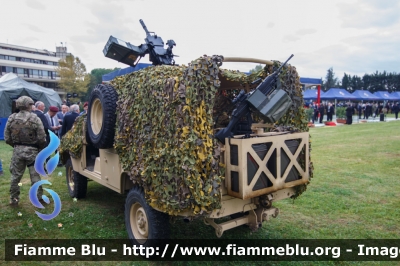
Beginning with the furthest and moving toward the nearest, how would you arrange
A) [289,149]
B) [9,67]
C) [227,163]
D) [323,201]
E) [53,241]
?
1. [9,67]
2. [323,201]
3. [53,241]
4. [289,149]
5. [227,163]

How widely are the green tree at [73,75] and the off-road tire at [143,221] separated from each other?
53.6 metres

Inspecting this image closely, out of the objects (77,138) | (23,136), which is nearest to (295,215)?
(77,138)

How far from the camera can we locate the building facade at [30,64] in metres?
67.1

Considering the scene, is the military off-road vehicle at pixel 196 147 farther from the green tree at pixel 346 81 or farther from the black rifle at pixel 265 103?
the green tree at pixel 346 81

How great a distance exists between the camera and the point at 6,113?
16.6 metres

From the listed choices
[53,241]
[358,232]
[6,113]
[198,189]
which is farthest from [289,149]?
[6,113]

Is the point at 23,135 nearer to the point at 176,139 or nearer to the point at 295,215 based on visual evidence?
the point at 176,139

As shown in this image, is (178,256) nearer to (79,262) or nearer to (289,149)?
(79,262)

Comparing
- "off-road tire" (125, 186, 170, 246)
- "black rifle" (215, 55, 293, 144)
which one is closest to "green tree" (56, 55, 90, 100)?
"off-road tire" (125, 186, 170, 246)

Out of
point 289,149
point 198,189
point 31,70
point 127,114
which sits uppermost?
point 31,70

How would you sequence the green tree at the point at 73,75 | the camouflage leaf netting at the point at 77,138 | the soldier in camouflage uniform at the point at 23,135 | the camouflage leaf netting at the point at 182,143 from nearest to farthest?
the camouflage leaf netting at the point at 182,143 < the soldier in camouflage uniform at the point at 23,135 < the camouflage leaf netting at the point at 77,138 < the green tree at the point at 73,75

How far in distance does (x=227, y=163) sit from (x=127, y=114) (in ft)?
4.85

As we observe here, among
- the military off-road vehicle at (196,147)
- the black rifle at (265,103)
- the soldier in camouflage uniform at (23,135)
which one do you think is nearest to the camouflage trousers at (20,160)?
the soldier in camouflage uniform at (23,135)

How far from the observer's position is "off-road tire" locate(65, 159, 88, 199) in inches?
247
